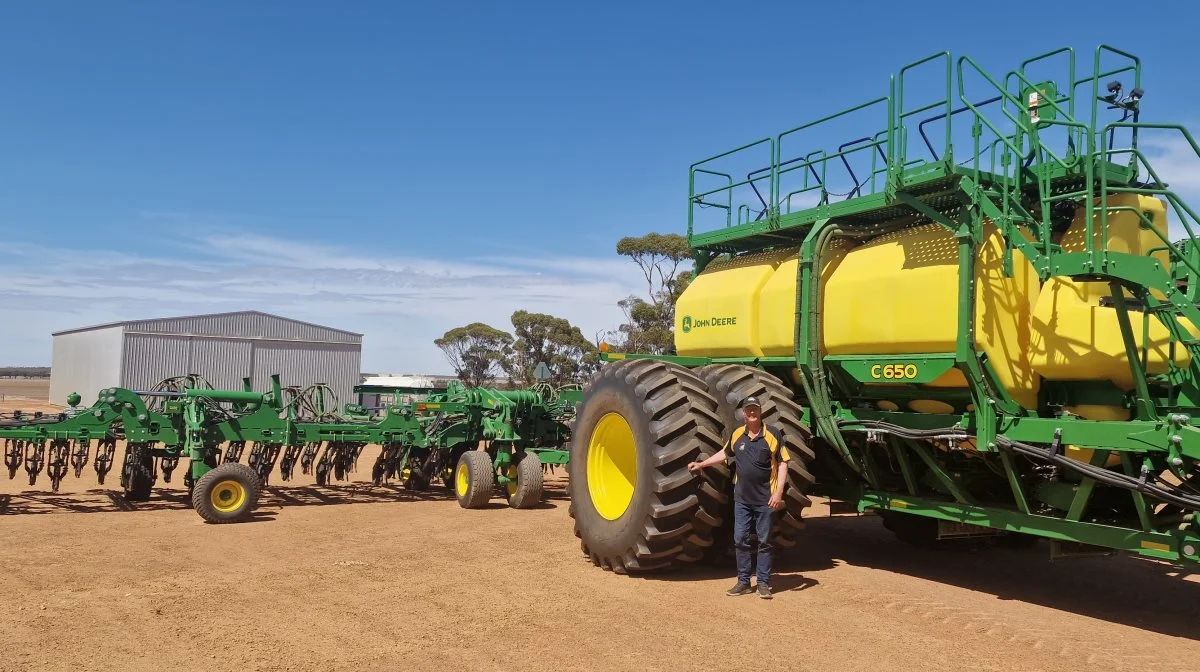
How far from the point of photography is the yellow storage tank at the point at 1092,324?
6.52m

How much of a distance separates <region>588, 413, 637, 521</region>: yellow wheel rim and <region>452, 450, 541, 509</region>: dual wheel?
3.86 m

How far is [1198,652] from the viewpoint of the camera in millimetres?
5707

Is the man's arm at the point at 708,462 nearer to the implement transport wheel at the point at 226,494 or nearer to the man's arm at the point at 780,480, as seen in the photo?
the man's arm at the point at 780,480

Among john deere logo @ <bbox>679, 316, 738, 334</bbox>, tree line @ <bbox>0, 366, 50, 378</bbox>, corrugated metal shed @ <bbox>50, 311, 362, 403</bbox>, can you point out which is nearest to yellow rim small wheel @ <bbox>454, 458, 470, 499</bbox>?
john deere logo @ <bbox>679, 316, 738, 334</bbox>

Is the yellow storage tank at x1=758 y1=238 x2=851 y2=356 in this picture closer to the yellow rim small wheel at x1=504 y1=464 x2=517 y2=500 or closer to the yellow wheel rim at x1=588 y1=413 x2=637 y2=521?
the yellow wheel rim at x1=588 y1=413 x2=637 y2=521

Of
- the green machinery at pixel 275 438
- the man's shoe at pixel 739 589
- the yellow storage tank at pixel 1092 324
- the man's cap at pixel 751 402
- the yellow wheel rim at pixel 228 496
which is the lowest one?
the man's shoe at pixel 739 589

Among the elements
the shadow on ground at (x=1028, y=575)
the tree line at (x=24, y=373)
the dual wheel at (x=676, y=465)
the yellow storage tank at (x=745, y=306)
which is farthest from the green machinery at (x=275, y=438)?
the tree line at (x=24, y=373)

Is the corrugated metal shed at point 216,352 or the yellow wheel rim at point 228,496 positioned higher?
the corrugated metal shed at point 216,352

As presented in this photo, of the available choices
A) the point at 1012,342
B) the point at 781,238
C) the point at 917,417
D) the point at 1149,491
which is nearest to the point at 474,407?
the point at 781,238

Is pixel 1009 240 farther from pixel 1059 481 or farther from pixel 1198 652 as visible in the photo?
pixel 1198 652

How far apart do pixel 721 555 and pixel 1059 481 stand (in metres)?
2.74

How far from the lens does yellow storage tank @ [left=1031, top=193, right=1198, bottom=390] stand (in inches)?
257

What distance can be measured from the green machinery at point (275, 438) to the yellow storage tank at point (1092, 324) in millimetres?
7242

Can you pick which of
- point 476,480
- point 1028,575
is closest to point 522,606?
point 1028,575
